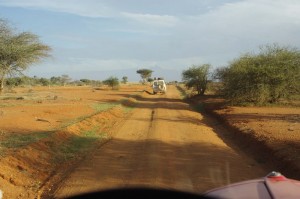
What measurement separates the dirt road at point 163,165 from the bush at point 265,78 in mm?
16442

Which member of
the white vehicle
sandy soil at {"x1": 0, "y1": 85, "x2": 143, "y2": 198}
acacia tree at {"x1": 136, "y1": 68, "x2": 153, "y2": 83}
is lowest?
sandy soil at {"x1": 0, "y1": 85, "x2": 143, "y2": 198}

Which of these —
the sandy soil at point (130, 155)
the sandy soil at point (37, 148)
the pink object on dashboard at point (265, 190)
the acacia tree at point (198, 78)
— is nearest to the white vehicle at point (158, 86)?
the acacia tree at point (198, 78)

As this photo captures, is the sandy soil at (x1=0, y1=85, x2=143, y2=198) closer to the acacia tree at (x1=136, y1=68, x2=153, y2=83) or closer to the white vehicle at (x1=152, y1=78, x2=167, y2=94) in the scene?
the white vehicle at (x1=152, y1=78, x2=167, y2=94)

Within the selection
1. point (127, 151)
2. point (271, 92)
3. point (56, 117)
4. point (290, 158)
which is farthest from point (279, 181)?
point (271, 92)

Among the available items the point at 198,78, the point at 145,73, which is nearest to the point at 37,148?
the point at 198,78

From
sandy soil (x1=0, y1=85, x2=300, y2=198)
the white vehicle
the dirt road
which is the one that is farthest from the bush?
the white vehicle

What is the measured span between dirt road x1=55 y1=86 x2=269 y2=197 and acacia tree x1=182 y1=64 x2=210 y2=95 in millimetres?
37017

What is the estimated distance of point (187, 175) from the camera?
33.8ft

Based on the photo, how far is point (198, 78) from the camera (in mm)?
55250

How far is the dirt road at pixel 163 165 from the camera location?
9.52 meters

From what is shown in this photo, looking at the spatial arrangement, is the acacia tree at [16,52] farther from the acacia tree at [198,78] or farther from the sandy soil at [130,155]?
the acacia tree at [198,78]

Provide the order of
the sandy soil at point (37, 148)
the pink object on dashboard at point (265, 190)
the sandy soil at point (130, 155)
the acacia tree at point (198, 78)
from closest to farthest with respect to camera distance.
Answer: the pink object on dashboard at point (265, 190) < the sandy soil at point (130, 155) < the sandy soil at point (37, 148) < the acacia tree at point (198, 78)

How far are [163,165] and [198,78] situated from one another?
145 feet

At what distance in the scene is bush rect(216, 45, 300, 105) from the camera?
33375 mm
